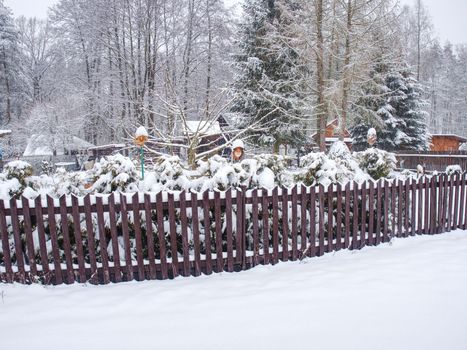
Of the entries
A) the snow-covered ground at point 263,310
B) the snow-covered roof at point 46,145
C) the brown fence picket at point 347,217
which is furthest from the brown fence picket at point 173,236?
the snow-covered roof at point 46,145

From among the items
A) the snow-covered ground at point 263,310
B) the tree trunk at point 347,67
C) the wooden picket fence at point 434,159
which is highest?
the tree trunk at point 347,67

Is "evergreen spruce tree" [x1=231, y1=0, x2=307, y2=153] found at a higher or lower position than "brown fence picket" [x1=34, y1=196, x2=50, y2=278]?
higher

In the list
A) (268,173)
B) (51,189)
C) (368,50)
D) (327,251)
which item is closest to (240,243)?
(268,173)

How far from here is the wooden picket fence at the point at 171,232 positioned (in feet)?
12.7

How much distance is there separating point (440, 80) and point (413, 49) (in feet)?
57.7

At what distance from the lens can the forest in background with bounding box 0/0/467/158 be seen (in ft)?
43.8

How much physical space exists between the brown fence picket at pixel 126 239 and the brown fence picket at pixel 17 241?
1.22 m

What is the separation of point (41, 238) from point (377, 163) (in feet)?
18.5

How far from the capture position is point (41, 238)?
3840mm

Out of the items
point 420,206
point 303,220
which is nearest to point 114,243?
point 303,220

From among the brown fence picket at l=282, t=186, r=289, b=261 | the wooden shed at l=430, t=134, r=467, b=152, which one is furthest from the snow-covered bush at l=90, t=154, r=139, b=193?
the wooden shed at l=430, t=134, r=467, b=152

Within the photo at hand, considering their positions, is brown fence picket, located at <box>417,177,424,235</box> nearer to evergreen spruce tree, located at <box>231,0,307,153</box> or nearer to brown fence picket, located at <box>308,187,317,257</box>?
brown fence picket, located at <box>308,187,317,257</box>

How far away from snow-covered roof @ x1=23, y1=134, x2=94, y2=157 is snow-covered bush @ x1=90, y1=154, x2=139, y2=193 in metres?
22.4

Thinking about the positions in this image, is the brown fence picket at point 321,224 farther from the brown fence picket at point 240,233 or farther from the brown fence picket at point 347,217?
the brown fence picket at point 240,233
